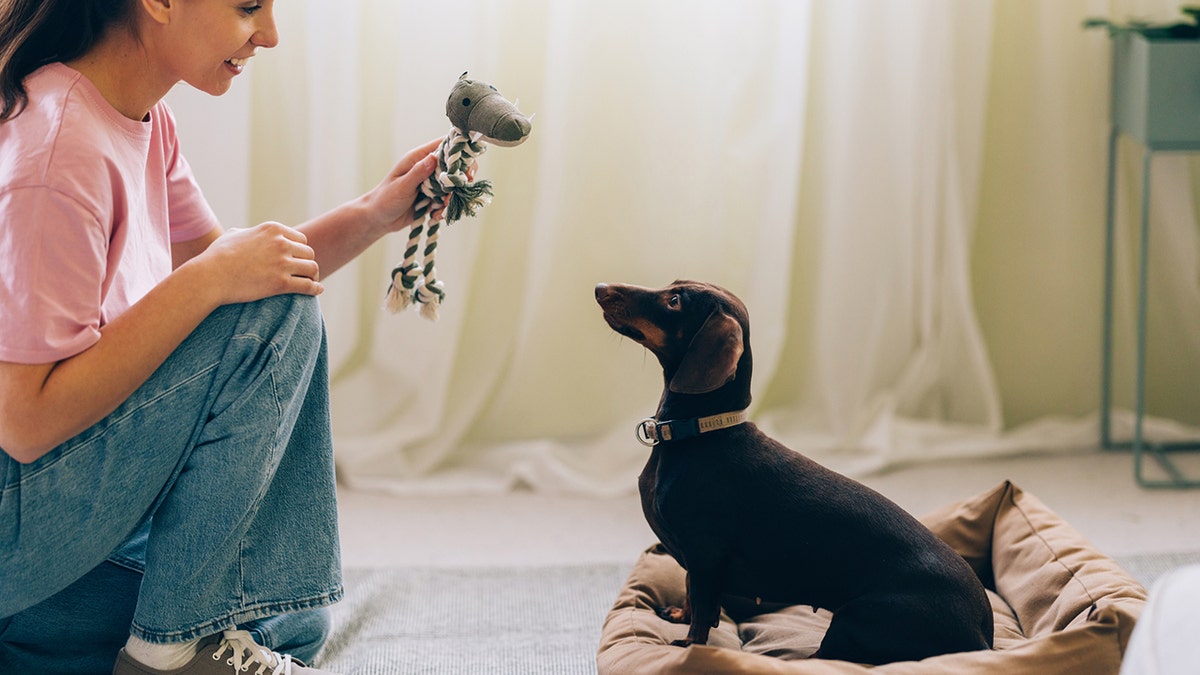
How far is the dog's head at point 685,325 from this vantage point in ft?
4.53

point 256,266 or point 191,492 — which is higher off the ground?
point 256,266

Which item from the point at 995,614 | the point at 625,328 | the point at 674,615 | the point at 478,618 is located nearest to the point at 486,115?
Result: the point at 625,328

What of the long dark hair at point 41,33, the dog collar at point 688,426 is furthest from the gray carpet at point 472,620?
the long dark hair at point 41,33

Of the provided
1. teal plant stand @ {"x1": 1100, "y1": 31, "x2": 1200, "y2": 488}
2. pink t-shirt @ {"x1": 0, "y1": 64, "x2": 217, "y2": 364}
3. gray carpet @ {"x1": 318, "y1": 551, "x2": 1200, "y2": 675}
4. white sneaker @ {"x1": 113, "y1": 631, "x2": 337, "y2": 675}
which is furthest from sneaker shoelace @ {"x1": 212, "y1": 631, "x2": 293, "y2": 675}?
teal plant stand @ {"x1": 1100, "y1": 31, "x2": 1200, "y2": 488}

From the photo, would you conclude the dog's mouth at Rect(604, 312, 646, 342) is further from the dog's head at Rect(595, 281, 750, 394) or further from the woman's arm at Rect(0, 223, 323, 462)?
the woman's arm at Rect(0, 223, 323, 462)

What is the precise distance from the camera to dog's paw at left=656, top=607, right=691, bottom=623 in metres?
1.53

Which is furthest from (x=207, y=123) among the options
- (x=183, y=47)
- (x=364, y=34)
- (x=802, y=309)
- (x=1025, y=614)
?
(x=1025, y=614)

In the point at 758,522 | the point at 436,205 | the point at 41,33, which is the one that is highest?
the point at 41,33

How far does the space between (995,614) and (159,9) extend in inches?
47.7

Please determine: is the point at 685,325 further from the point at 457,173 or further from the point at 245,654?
the point at 245,654

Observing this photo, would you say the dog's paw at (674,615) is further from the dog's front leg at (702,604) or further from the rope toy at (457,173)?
the rope toy at (457,173)

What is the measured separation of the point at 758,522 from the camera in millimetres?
1384

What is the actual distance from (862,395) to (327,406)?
1.28 m

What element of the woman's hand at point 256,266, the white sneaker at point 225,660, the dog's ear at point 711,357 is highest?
the woman's hand at point 256,266
